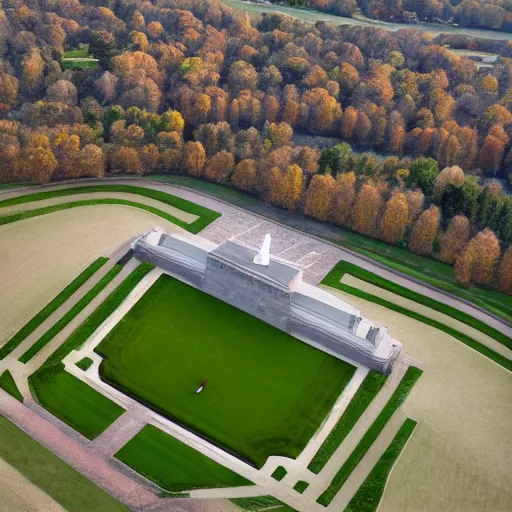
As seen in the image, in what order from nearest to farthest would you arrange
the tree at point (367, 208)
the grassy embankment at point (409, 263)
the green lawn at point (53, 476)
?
1. the green lawn at point (53, 476)
2. the grassy embankment at point (409, 263)
3. the tree at point (367, 208)

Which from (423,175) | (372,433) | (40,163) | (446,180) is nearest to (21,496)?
(372,433)

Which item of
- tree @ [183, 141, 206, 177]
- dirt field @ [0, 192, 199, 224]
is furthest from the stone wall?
tree @ [183, 141, 206, 177]

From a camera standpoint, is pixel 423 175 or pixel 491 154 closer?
pixel 423 175

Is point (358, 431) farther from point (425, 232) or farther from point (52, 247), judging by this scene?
point (52, 247)

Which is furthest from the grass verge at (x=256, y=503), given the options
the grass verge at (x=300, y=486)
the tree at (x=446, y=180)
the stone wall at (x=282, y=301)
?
the tree at (x=446, y=180)

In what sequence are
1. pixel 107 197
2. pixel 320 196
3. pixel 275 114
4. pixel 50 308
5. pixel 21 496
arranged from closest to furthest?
pixel 21 496 < pixel 50 308 < pixel 320 196 < pixel 107 197 < pixel 275 114

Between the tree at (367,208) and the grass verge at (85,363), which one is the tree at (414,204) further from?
the grass verge at (85,363)

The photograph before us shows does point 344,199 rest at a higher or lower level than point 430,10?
lower

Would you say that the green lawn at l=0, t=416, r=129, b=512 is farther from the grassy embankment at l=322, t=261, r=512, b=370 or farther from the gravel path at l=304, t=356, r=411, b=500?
the grassy embankment at l=322, t=261, r=512, b=370
